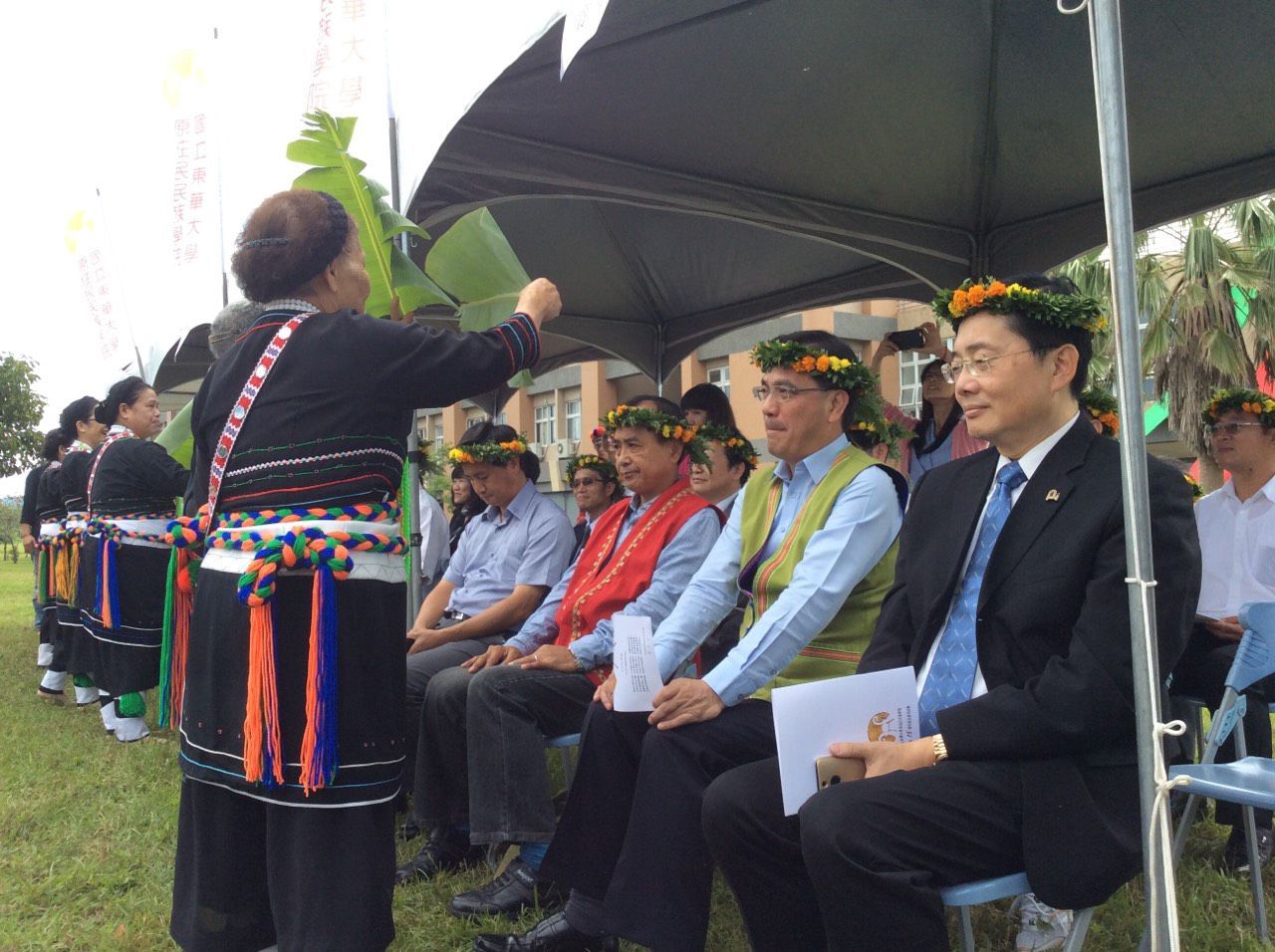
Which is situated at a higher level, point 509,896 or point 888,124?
point 888,124

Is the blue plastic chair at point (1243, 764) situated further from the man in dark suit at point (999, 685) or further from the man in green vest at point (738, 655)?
the man in green vest at point (738, 655)

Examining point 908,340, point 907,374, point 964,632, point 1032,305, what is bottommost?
point 964,632

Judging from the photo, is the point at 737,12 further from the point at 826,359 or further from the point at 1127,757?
the point at 1127,757

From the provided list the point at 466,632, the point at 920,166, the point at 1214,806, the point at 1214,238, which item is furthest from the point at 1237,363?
the point at 466,632

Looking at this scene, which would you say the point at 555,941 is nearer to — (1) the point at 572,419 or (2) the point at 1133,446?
(2) the point at 1133,446

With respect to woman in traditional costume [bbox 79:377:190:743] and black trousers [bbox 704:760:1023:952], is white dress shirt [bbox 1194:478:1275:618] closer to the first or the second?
black trousers [bbox 704:760:1023:952]

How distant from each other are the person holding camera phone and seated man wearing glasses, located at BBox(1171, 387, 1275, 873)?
1257mm

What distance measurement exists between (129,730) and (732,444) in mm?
4109

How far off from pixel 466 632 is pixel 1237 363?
1015cm

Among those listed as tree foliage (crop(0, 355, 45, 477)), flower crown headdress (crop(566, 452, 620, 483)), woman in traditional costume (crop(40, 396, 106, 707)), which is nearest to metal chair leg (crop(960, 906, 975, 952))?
flower crown headdress (crop(566, 452, 620, 483))

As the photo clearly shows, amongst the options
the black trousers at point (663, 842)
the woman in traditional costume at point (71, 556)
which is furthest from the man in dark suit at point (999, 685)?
the woman in traditional costume at point (71, 556)

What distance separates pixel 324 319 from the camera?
220 cm

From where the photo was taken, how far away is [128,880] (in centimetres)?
376

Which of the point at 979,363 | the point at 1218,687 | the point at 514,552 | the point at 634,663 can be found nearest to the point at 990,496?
the point at 979,363
